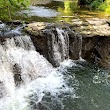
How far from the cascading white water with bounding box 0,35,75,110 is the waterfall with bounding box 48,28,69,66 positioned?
23.7 inches

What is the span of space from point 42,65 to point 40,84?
1.75 meters

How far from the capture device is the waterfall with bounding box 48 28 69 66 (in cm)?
1362

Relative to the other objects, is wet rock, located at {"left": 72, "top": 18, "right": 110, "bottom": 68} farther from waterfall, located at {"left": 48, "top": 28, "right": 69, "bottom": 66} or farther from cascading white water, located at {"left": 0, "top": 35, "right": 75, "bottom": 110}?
cascading white water, located at {"left": 0, "top": 35, "right": 75, "bottom": 110}

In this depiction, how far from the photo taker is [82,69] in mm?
13227

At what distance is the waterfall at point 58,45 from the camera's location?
1362 centimetres

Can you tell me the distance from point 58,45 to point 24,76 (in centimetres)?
313

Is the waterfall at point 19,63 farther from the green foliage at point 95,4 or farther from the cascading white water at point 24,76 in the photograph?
the green foliage at point 95,4

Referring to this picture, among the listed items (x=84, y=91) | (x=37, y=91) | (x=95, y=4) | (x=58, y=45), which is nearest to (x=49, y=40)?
(x=58, y=45)

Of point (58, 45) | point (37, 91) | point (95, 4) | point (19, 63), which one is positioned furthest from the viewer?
point (95, 4)

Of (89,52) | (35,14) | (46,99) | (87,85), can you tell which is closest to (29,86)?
(46,99)

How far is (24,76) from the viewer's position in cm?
1185

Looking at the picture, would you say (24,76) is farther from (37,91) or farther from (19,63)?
(37,91)

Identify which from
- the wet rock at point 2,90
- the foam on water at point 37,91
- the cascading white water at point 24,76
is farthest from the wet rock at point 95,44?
the wet rock at point 2,90

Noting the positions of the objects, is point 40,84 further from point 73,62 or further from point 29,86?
point 73,62
